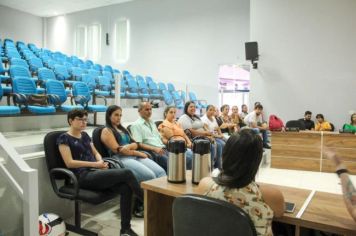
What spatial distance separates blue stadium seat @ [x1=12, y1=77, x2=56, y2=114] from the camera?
169 inches

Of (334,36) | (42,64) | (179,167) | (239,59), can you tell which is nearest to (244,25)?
Result: (239,59)

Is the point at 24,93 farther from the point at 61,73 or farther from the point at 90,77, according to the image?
the point at 61,73

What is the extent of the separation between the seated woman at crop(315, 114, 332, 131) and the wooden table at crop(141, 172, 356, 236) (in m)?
6.14

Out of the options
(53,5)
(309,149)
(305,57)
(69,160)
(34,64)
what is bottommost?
(309,149)

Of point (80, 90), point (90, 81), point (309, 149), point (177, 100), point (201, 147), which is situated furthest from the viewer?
point (177, 100)

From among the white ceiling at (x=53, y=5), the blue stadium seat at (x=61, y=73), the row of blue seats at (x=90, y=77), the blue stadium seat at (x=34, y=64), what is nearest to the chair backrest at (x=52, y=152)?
the row of blue seats at (x=90, y=77)

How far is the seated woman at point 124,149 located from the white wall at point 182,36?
673 cm

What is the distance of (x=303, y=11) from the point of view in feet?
26.2

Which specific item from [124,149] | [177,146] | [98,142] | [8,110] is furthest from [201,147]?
[8,110]

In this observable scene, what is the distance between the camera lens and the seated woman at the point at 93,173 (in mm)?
2532

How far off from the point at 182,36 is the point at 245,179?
9.67m

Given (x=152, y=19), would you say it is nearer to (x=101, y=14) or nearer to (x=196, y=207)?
(x=101, y=14)

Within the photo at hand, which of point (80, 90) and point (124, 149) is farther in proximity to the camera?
point (80, 90)

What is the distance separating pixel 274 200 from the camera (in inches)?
54.8
